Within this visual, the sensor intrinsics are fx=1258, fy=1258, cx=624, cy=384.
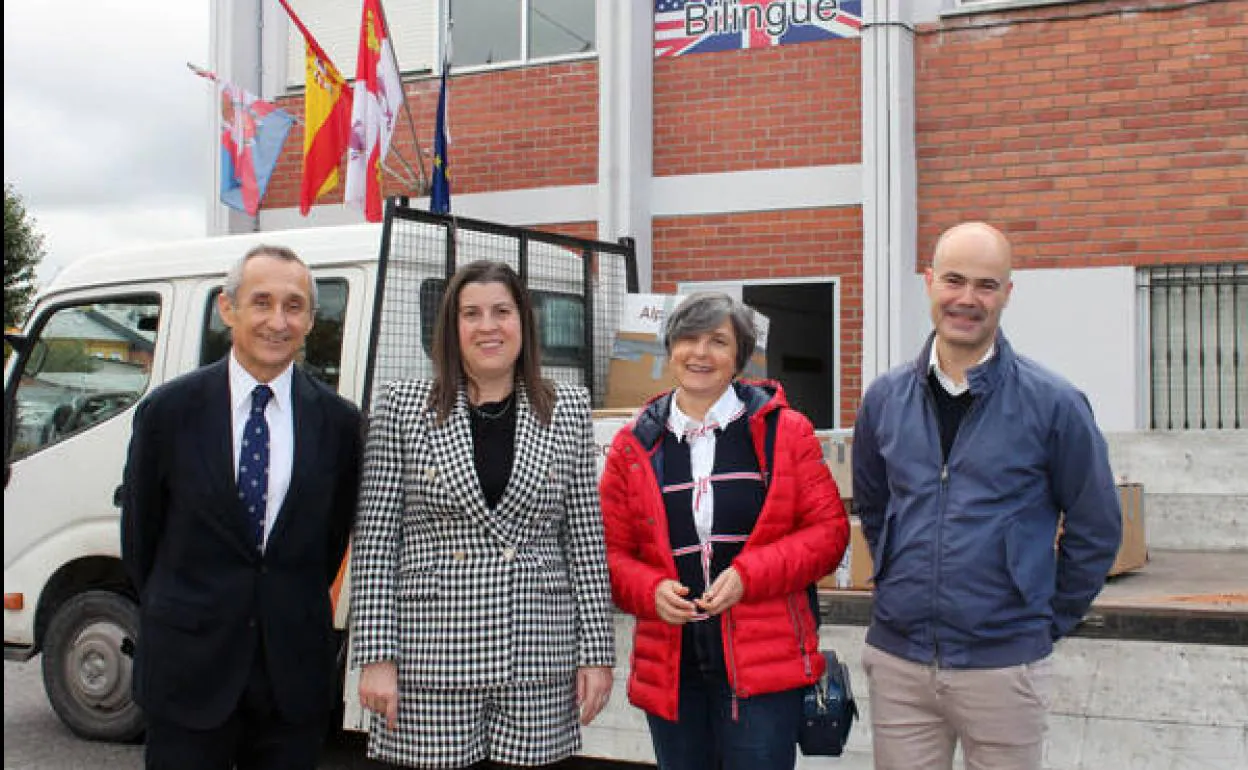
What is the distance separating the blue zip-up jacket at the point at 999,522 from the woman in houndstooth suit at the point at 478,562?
2.39 feet

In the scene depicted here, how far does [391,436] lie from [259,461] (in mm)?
308

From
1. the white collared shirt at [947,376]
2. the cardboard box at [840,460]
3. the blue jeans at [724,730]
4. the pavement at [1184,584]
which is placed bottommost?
the blue jeans at [724,730]

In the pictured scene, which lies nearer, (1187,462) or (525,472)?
(525,472)

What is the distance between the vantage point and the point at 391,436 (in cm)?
289

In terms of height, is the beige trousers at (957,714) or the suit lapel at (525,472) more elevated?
the suit lapel at (525,472)

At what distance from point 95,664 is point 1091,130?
23.3ft

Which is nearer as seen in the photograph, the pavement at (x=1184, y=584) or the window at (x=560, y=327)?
the pavement at (x=1184, y=584)

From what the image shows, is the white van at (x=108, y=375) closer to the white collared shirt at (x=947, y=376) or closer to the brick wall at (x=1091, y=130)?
the white collared shirt at (x=947, y=376)

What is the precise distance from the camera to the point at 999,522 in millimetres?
2777

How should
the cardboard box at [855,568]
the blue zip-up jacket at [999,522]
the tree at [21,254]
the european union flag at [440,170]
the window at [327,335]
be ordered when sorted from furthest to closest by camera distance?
1. the tree at [21,254]
2. the european union flag at [440,170]
3. the window at [327,335]
4. the cardboard box at [855,568]
5. the blue zip-up jacket at [999,522]

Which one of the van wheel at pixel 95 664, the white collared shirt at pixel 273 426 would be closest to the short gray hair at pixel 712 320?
the white collared shirt at pixel 273 426

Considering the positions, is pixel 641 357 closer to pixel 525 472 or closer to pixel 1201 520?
pixel 525 472

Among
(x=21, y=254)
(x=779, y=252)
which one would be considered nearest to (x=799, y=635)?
(x=779, y=252)

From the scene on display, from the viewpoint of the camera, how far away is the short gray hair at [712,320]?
10.1 ft
